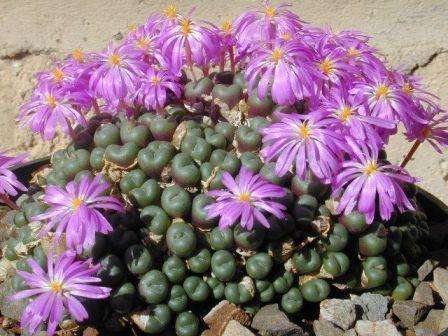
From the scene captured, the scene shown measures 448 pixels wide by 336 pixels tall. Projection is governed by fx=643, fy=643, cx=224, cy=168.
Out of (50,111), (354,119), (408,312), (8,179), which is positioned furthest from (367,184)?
(8,179)

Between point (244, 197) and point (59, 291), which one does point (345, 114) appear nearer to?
point (244, 197)

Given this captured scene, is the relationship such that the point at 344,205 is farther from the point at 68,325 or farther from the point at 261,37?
the point at 68,325

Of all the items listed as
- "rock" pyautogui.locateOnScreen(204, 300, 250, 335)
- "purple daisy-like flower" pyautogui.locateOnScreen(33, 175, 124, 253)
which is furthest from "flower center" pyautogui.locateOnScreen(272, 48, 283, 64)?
"rock" pyautogui.locateOnScreen(204, 300, 250, 335)

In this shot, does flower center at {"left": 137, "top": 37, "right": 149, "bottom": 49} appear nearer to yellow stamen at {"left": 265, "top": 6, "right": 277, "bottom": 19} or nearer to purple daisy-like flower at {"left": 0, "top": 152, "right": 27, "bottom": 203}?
yellow stamen at {"left": 265, "top": 6, "right": 277, "bottom": 19}

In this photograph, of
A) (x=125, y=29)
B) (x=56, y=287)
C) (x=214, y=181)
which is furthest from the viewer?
(x=125, y=29)

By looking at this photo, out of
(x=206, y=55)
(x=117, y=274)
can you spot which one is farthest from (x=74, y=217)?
(x=206, y=55)

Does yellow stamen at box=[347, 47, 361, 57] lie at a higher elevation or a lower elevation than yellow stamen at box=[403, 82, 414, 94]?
higher
